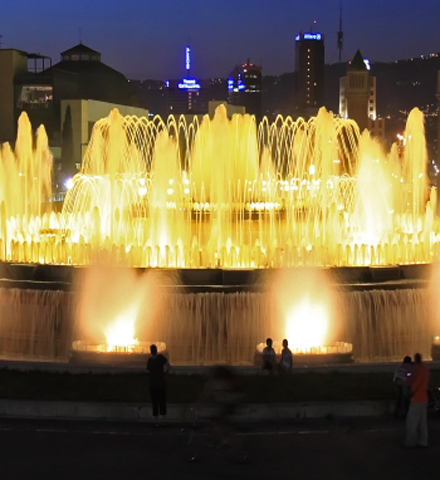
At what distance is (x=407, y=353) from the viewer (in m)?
18.9

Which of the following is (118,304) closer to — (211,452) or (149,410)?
(149,410)

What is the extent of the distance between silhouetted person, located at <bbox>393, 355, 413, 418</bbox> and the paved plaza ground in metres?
0.21

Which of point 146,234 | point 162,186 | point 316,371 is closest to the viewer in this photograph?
point 316,371

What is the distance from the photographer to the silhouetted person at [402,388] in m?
11.9

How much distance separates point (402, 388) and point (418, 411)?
1.26 metres

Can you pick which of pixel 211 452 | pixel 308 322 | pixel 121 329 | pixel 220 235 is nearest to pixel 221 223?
pixel 220 235

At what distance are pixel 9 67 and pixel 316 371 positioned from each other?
6969 centimetres

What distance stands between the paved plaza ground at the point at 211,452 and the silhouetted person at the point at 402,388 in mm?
207

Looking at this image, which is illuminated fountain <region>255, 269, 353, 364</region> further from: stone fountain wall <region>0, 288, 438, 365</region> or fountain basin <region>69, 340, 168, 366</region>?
fountain basin <region>69, 340, 168, 366</region>

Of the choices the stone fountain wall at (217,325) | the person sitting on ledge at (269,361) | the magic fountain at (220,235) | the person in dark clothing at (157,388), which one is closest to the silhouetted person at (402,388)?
the person sitting on ledge at (269,361)

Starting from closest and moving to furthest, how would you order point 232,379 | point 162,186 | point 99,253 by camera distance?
point 232,379
point 99,253
point 162,186

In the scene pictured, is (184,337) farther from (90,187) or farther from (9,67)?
(9,67)

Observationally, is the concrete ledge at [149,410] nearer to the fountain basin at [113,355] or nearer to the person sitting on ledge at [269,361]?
the person sitting on ledge at [269,361]

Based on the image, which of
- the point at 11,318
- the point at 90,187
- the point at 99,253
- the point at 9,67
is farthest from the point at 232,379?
the point at 9,67
